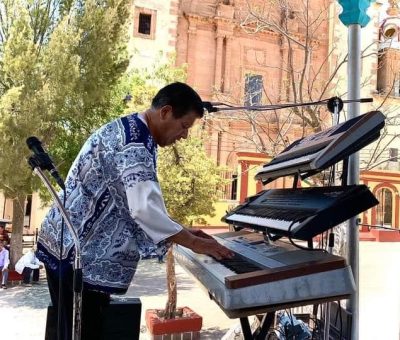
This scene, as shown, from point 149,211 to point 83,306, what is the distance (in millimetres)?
615

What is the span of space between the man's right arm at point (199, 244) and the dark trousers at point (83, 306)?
494 millimetres

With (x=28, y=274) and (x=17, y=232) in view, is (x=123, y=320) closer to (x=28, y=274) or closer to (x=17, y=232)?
(x=28, y=274)

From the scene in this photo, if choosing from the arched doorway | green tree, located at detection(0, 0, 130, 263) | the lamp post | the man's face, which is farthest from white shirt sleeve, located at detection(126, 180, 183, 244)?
the arched doorway

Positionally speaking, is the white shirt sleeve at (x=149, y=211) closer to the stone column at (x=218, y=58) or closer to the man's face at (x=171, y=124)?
the man's face at (x=171, y=124)

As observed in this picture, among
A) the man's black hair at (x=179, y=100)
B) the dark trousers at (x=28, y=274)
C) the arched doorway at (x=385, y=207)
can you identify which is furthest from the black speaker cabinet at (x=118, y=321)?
the arched doorway at (x=385, y=207)

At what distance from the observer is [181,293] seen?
1078 centimetres

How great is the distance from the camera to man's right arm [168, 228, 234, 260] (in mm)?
1865

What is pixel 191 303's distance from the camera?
32.1 feet

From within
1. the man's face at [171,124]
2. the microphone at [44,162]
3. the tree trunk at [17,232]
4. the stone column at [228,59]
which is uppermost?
the stone column at [228,59]

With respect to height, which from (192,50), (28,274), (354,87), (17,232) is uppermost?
(192,50)

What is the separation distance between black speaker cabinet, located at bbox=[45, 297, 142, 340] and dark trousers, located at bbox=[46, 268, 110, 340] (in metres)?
0.06

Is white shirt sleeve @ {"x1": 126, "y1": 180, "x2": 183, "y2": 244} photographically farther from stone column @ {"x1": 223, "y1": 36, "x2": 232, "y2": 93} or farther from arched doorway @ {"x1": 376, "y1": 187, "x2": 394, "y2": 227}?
arched doorway @ {"x1": 376, "y1": 187, "x2": 394, "y2": 227}

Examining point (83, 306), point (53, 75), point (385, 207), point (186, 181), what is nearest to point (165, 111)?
point (83, 306)

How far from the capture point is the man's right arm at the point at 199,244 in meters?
1.87
